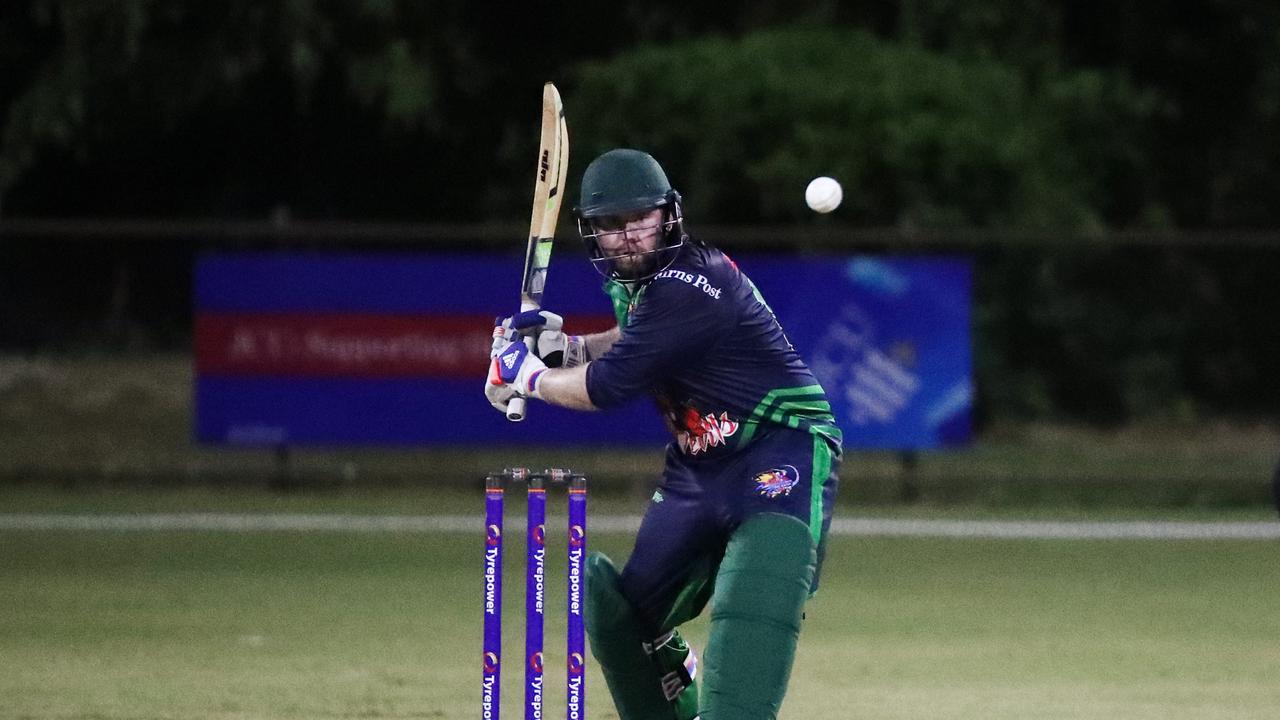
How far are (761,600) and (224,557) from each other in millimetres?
7109

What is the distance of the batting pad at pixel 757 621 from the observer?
609 cm

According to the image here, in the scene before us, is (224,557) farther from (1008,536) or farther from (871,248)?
(871,248)

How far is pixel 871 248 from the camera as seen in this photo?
54.9 ft

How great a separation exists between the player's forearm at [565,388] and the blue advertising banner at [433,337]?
354 inches

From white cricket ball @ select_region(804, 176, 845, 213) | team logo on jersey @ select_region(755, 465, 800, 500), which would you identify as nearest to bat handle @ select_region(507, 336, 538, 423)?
team logo on jersey @ select_region(755, 465, 800, 500)

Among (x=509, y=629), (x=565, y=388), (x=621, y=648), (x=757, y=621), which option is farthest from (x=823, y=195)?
(x=509, y=629)

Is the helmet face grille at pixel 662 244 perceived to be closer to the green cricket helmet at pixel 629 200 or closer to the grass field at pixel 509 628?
the green cricket helmet at pixel 629 200

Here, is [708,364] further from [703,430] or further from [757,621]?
[757,621]

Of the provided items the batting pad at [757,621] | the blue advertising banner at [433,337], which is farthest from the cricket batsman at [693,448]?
the blue advertising banner at [433,337]

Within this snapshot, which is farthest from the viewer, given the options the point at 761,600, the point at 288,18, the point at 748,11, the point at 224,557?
the point at 748,11

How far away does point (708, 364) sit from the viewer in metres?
6.36

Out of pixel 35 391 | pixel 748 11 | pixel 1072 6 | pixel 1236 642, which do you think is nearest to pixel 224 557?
pixel 35 391

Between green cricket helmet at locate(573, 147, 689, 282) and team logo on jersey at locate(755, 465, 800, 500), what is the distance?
0.69 m

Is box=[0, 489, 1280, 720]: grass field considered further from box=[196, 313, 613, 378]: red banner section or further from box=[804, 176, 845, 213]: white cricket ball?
box=[804, 176, 845, 213]: white cricket ball
